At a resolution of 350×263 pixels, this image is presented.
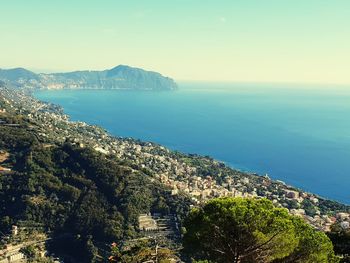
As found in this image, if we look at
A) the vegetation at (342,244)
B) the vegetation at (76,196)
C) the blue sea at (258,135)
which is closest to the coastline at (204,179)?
the vegetation at (76,196)

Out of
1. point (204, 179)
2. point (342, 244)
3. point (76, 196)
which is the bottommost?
point (204, 179)

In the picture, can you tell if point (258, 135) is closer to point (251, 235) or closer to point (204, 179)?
point (204, 179)

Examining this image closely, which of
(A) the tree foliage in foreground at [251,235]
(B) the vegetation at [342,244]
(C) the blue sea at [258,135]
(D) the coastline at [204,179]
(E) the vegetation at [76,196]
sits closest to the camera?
(A) the tree foliage in foreground at [251,235]

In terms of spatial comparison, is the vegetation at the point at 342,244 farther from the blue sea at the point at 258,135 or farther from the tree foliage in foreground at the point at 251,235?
the blue sea at the point at 258,135

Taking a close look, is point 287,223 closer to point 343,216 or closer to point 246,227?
point 246,227

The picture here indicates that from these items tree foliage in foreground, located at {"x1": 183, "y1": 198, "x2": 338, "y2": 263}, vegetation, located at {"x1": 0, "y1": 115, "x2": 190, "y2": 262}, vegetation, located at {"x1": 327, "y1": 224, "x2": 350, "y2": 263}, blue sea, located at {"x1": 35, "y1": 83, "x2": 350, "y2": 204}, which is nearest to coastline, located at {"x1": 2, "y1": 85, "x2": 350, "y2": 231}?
vegetation, located at {"x1": 0, "y1": 115, "x2": 190, "y2": 262}

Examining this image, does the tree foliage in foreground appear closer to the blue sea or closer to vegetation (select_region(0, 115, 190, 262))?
vegetation (select_region(0, 115, 190, 262))

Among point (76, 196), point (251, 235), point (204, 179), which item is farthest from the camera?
point (204, 179)

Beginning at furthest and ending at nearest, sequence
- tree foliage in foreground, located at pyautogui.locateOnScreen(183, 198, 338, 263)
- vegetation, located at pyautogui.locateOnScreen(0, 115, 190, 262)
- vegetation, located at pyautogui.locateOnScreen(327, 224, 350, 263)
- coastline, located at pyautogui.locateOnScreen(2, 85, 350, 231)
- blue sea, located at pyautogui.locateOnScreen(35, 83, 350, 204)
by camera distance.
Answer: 1. blue sea, located at pyautogui.locateOnScreen(35, 83, 350, 204)
2. coastline, located at pyautogui.locateOnScreen(2, 85, 350, 231)
3. vegetation, located at pyautogui.locateOnScreen(0, 115, 190, 262)
4. vegetation, located at pyautogui.locateOnScreen(327, 224, 350, 263)
5. tree foliage in foreground, located at pyautogui.locateOnScreen(183, 198, 338, 263)

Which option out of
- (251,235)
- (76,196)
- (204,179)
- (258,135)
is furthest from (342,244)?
(258,135)
